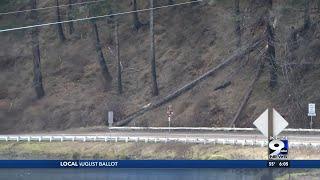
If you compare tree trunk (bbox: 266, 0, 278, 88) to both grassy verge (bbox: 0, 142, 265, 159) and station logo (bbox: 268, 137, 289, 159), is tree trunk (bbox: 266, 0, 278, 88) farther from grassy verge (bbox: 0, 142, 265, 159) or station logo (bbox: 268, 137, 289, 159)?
Answer: station logo (bbox: 268, 137, 289, 159)

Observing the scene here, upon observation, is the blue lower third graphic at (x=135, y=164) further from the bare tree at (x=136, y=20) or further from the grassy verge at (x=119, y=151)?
the bare tree at (x=136, y=20)

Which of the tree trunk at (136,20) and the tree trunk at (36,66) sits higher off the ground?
the tree trunk at (136,20)

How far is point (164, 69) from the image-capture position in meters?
57.5

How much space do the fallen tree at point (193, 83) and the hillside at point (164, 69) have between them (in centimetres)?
48

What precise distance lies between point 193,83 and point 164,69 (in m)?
5.48

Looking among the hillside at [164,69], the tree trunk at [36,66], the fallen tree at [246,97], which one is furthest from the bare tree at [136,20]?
the fallen tree at [246,97]

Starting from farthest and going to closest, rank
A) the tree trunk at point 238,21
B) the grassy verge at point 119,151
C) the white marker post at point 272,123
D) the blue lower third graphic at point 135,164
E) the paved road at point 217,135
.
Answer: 1. the tree trunk at point 238,21
2. the paved road at point 217,135
3. the grassy verge at point 119,151
4. the blue lower third graphic at point 135,164
5. the white marker post at point 272,123

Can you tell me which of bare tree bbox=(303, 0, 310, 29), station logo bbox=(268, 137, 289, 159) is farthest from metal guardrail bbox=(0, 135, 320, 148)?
station logo bbox=(268, 137, 289, 159)

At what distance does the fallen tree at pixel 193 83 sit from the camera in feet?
169

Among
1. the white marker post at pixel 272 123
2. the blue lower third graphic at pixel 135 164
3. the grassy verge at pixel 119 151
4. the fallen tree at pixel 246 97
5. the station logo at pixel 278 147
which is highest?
the white marker post at pixel 272 123

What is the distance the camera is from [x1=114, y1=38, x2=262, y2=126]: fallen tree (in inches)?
2025

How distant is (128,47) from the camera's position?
6303cm

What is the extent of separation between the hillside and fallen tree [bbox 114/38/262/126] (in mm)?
483

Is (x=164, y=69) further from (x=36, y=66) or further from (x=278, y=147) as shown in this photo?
(x=278, y=147)
